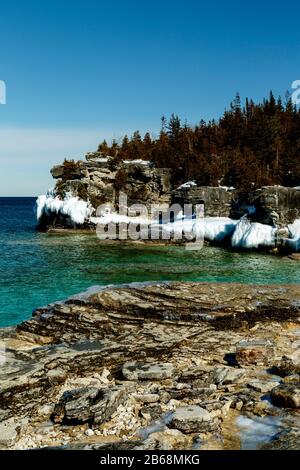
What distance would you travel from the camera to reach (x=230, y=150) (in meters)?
58.8

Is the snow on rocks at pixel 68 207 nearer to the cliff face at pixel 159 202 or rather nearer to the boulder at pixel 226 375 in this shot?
the cliff face at pixel 159 202

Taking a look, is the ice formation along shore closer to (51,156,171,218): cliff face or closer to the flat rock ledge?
(51,156,171,218): cliff face

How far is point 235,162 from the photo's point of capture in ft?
166

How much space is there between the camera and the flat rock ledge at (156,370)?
5.83 meters

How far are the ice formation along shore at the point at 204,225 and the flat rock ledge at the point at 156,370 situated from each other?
77.4ft

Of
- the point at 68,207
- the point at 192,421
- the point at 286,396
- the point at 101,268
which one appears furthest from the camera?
the point at 68,207

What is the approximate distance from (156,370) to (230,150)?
54.1 m

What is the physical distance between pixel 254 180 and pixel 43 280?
31.9 meters

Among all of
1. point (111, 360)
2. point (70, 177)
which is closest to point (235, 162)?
point (70, 177)

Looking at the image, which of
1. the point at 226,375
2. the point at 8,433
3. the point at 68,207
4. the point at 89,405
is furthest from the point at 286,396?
the point at 68,207

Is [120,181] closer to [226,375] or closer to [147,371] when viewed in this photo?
[147,371]

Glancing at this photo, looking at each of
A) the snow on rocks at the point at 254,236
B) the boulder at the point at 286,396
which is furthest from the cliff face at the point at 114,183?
the boulder at the point at 286,396

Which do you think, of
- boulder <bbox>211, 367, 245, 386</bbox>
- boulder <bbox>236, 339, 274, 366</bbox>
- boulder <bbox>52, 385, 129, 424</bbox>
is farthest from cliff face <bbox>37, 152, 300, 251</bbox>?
Result: boulder <bbox>52, 385, 129, 424</bbox>

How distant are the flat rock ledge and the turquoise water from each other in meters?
5.80
